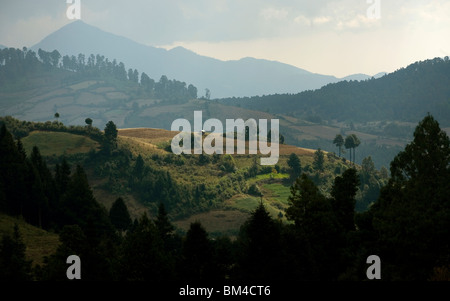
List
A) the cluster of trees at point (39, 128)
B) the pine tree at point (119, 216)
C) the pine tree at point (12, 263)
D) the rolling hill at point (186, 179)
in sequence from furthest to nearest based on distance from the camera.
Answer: the cluster of trees at point (39, 128) → the rolling hill at point (186, 179) → the pine tree at point (119, 216) → the pine tree at point (12, 263)

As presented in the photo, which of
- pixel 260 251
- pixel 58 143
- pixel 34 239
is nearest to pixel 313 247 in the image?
pixel 260 251

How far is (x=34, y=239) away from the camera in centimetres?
4828

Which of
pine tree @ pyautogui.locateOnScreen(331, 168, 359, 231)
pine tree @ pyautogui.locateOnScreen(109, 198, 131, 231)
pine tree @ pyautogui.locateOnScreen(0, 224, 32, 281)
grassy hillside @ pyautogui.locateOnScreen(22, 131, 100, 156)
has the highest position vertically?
grassy hillside @ pyautogui.locateOnScreen(22, 131, 100, 156)

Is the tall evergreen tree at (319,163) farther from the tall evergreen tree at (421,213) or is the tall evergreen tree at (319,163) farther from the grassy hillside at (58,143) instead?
the tall evergreen tree at (421,213)

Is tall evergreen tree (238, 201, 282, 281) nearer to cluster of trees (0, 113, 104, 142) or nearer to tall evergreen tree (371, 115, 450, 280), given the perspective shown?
tall evergreen tree (371, 115, 450, 280)

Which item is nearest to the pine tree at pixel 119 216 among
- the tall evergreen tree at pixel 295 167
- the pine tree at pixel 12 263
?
the pine tree at pixel 12 263

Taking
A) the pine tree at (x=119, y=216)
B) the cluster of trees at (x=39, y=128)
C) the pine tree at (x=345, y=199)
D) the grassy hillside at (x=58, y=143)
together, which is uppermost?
the cluster of trees at (x=39, y=128)

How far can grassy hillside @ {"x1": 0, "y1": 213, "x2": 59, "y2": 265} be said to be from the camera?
43.1 meters

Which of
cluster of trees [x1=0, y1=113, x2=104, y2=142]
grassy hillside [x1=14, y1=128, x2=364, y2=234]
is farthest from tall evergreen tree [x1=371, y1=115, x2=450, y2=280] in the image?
cluster of trees [x1=0, y1=113, x2=104, y2=142]

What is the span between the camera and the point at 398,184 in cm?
3462

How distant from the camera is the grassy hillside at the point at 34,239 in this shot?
43.1 m
